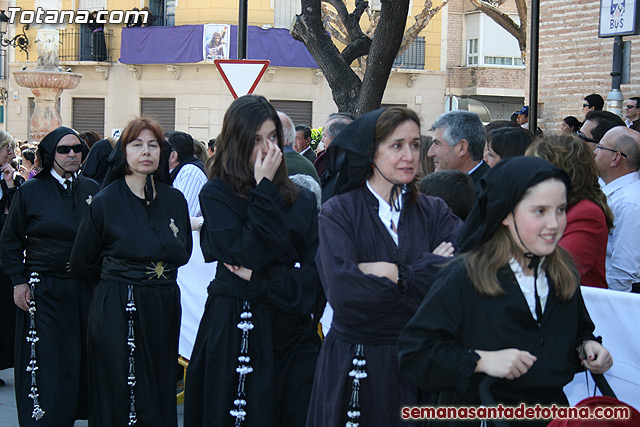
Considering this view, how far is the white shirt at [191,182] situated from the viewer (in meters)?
8.01

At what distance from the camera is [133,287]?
5422mm

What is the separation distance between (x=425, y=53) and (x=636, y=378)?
32.5 m

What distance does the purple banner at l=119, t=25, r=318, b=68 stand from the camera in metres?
31.7

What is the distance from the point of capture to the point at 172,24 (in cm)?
3431

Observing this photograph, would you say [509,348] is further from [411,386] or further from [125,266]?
[125,266]

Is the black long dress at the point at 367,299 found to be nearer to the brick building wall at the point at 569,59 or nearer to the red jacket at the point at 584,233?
the red jacket at the point at 584,233

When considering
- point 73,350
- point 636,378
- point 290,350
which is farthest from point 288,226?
point 73,350

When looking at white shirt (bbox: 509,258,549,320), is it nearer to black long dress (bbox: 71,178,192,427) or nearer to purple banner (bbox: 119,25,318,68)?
black long dress (bbox: 71,178,192,427)

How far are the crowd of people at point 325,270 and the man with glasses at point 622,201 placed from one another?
1 centimetres

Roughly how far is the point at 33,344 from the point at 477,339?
4.05 metres

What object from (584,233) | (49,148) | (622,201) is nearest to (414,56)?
(49,148)

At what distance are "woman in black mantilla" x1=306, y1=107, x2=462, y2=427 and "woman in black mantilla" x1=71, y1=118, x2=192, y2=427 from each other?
1.78m

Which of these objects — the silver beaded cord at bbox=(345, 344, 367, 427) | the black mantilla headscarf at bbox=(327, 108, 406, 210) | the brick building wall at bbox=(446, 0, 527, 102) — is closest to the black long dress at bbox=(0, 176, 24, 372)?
the black mantilla headscarf at bbox=(327, 108, 406, 210)

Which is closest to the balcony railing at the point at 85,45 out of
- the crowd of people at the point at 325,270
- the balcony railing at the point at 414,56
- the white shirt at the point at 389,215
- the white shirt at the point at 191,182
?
the balcony railing at the point at 414,56
